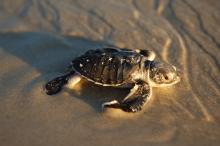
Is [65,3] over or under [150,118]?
under

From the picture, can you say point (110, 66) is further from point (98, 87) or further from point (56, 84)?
point (56, 84)

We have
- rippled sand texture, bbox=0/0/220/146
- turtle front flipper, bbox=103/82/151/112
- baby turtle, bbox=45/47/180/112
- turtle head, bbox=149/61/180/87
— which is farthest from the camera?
turtle head, bbox=149/61/180/87

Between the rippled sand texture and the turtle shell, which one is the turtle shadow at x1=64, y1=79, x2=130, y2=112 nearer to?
the rippled sand texture

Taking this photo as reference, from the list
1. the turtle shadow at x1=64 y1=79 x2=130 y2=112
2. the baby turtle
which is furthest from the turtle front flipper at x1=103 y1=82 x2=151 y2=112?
the turtle shadow at x1=64 y1=79 x2=130 y2=112

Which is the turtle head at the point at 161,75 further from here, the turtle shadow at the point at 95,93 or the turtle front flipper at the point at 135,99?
the turtle shadow at the point at 95,93

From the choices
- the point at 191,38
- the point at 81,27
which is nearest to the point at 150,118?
the point at 191,38

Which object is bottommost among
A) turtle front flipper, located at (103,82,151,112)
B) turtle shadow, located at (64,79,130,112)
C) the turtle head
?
turtle shadow, located at (64,79,130,112)

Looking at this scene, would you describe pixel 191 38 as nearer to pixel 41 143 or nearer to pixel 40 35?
pixel 40 35
